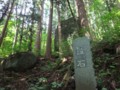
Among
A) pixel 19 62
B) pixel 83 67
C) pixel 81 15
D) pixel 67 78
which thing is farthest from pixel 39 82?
pixel 81 15

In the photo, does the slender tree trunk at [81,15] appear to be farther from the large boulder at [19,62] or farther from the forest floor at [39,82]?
the large boulder at [19,62]

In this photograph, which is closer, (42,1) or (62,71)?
(62,71)

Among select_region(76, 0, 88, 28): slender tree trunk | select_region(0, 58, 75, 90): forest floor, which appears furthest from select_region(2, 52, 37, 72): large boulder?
select_region(76, 0, 88, 28): slender tree trunk

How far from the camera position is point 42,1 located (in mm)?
21047

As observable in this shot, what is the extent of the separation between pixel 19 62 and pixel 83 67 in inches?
206

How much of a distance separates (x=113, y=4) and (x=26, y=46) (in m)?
8.33

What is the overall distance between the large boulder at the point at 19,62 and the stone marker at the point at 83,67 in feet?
16.3

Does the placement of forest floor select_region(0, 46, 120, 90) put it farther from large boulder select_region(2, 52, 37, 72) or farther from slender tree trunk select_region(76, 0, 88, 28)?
slender tree trunk select_region(76, 0, 88, 28)

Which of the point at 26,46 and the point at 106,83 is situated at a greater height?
the point at 26,46

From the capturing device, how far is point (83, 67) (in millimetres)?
5750

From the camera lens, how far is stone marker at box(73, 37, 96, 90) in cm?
570

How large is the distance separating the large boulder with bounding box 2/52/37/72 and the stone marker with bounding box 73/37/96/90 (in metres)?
4.95

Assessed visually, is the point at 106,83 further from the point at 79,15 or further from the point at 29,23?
the point at 29,23

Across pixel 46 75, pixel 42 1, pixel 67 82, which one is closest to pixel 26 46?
pixel 42 1
